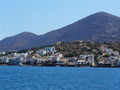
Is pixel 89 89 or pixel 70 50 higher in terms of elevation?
pixel 70 50

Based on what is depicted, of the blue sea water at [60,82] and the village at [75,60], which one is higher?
the village at [75,60]

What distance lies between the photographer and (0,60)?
16688 centimetres

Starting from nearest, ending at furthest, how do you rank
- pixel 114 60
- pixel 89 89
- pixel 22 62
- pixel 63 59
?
pixel 89 89
pixel 114 60
pixel 63 59
pixel 22 62

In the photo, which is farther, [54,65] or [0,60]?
[0,60]

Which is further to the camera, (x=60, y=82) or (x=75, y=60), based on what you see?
(x=75, y=60)

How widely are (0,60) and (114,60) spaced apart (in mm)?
57626

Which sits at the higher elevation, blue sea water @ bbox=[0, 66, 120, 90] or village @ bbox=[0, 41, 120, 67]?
village @ bbox=[0, 41, 120, 67]

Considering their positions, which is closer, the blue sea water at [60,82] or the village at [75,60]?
the blue sea water at [60,82]

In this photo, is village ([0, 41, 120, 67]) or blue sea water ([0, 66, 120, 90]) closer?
blue sea water ([0, 66, 120, 90])

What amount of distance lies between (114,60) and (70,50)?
35678 millimetres

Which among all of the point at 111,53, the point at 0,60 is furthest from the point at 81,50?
the point at 0,60

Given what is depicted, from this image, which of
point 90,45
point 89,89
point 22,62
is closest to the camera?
point 89,89

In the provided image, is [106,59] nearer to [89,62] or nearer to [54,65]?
[89,62]

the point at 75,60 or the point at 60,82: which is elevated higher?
the point at 75,60
